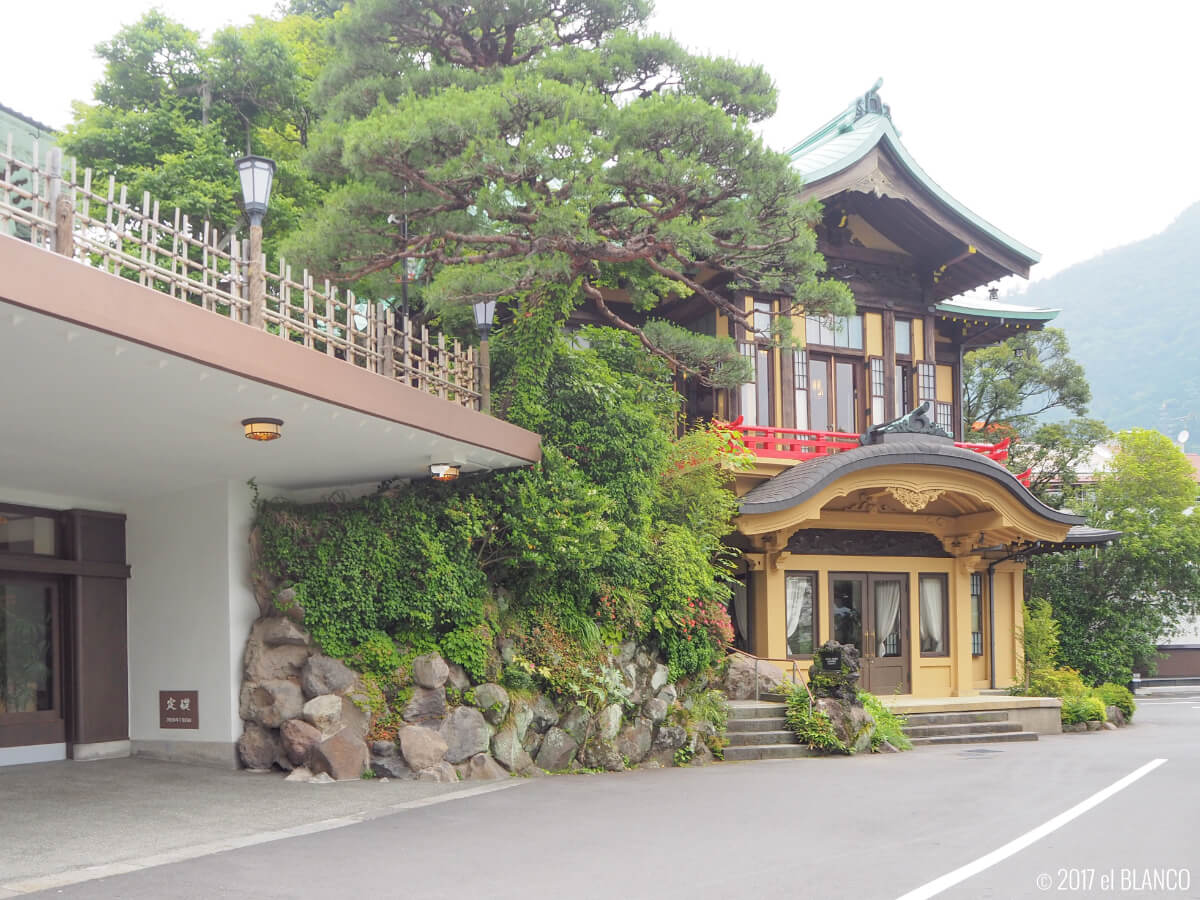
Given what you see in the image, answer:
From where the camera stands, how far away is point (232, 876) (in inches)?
258

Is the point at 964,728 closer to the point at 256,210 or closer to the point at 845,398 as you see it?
the point at 845,398

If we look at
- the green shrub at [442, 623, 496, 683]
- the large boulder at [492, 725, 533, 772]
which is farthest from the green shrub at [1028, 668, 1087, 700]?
the green shrub at [442, 623, 496, 683]

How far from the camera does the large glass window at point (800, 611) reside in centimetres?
1866

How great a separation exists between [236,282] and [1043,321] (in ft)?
61.5

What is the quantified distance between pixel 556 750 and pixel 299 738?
289 centimetres

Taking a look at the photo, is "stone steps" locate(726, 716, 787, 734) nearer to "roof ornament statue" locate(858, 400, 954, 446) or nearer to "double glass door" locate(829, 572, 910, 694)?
"double glass door" locate(829, 572, 910, 694)

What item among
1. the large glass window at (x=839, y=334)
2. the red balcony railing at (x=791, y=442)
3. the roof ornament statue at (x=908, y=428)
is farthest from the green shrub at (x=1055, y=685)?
the large glass window at (x=839, y=334)

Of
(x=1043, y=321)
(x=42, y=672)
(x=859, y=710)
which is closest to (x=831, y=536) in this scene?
(x=859, y=710)

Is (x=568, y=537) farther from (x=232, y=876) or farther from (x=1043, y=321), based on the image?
(x=1043, y=321)

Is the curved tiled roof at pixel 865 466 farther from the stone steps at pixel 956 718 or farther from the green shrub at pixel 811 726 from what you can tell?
the stone steps at pixel 956 718

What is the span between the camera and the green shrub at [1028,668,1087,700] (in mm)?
19844

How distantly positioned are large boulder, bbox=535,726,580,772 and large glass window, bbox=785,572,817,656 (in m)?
7.12

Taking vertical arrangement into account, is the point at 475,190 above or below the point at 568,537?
above

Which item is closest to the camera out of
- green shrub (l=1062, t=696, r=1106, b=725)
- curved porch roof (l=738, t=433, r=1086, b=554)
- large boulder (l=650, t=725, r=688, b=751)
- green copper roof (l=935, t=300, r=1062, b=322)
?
large boulder (l=650, t=725, r=688, b=751)
